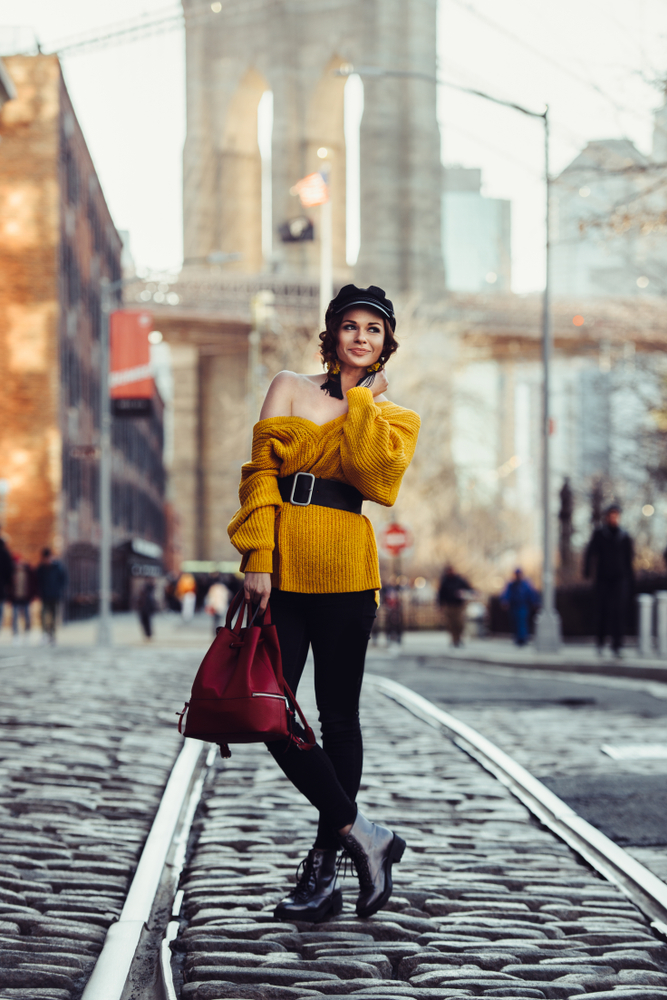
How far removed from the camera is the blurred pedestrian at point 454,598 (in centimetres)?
2620

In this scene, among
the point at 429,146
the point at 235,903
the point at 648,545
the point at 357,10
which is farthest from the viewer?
the point at 357,10

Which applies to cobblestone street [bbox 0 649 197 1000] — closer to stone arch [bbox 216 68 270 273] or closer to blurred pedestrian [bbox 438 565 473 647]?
blurred pedestrian [bbox 438 565 473 647]

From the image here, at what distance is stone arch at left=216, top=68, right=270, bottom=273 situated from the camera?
86.4 meters

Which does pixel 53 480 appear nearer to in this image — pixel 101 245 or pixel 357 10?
pixel 101 245

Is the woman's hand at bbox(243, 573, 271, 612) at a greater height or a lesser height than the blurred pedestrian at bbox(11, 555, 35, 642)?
greater

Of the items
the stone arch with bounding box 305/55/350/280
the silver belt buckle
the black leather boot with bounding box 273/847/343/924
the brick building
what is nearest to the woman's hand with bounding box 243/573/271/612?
the silver belt buckle

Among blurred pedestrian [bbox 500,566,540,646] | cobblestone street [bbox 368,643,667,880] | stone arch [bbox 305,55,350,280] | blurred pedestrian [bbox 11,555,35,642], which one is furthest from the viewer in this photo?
stone arch [bbox 305,55,350,280]

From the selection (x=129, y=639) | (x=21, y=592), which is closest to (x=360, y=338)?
(x=21, y=592)

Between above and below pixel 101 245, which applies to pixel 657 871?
below

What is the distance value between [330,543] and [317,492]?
17cm

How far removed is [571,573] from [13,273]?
1845 centimetres

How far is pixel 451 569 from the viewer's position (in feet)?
86.5

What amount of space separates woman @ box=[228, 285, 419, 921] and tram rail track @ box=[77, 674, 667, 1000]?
48cm

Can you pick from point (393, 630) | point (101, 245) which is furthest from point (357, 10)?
point (393, 630)
